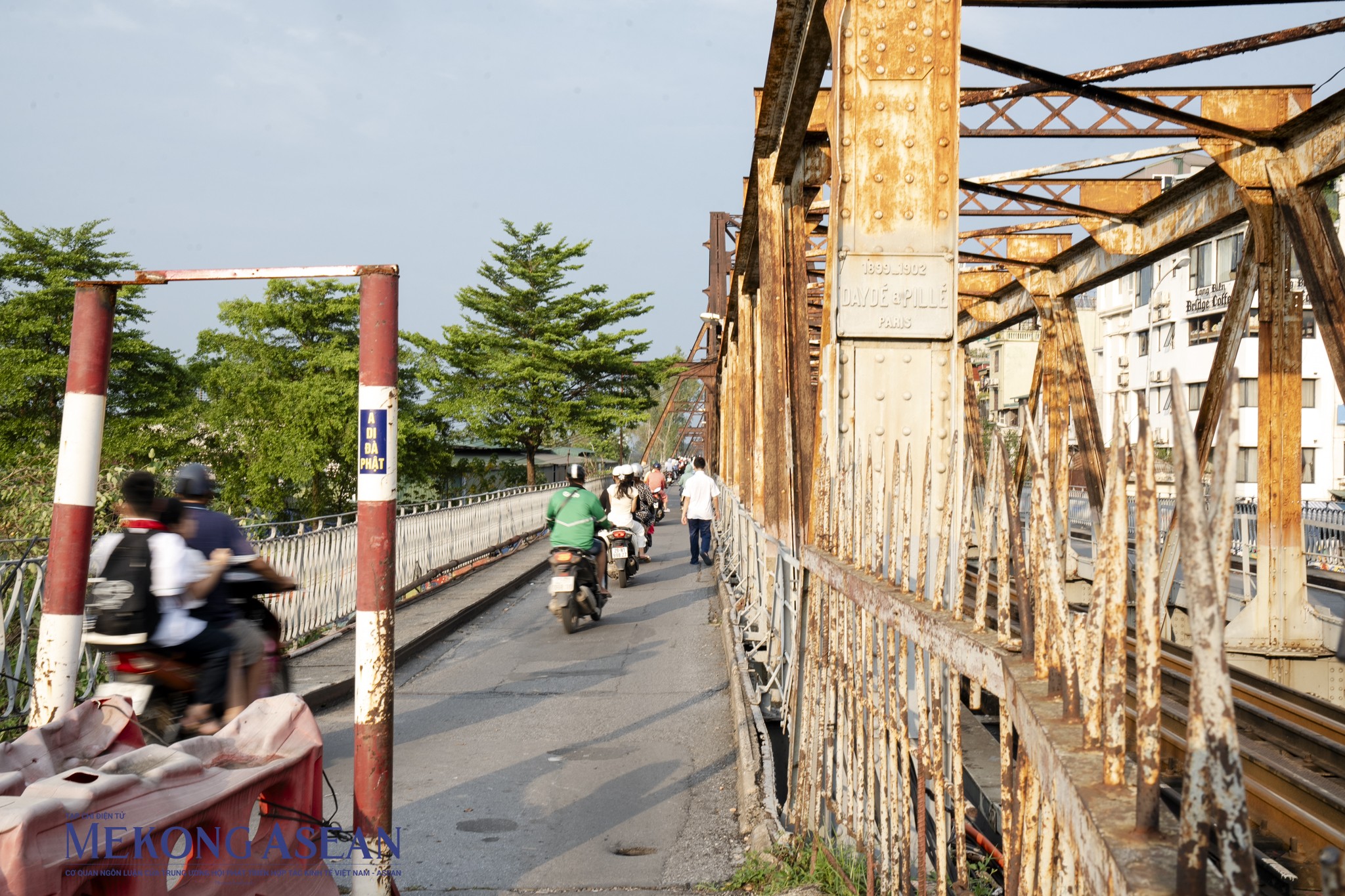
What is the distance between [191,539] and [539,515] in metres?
22.6

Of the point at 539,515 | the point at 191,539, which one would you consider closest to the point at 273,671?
the point at 191,539

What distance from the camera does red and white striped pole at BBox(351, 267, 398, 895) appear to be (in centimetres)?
394

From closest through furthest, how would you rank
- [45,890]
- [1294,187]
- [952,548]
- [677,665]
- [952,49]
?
[45,890] < [952,548] < [952,49] < [1294,187] < [677,665]

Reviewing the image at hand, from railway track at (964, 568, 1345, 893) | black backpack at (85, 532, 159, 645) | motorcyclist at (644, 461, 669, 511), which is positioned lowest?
railway track at (964, 568, 1345, 893)

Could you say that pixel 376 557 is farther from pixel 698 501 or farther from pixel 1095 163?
pixel 698 501

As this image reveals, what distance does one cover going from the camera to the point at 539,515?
27.7m

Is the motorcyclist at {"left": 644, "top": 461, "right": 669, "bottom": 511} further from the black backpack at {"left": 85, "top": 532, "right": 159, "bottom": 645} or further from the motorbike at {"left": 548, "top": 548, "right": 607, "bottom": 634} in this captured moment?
the black backpack at {"left": 85, "top": 532, "right": 159, "bottom": 645}

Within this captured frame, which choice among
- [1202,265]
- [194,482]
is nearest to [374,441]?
[194,482]

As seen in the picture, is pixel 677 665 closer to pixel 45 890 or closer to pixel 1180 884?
pixel 45 890

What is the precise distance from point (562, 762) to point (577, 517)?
5.41 metres

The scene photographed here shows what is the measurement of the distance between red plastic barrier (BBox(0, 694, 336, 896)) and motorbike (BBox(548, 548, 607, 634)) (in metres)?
7.68

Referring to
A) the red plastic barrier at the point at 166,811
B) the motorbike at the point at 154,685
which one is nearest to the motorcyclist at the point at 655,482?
the motorbike at the point at 154,685

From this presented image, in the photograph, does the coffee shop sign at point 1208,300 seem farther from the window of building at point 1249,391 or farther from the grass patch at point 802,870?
the grass patch at point 802,870

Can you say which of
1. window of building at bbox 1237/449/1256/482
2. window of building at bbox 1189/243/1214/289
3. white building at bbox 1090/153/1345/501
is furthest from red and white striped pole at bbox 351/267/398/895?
window of building at bbox 1189/243/1214/289
